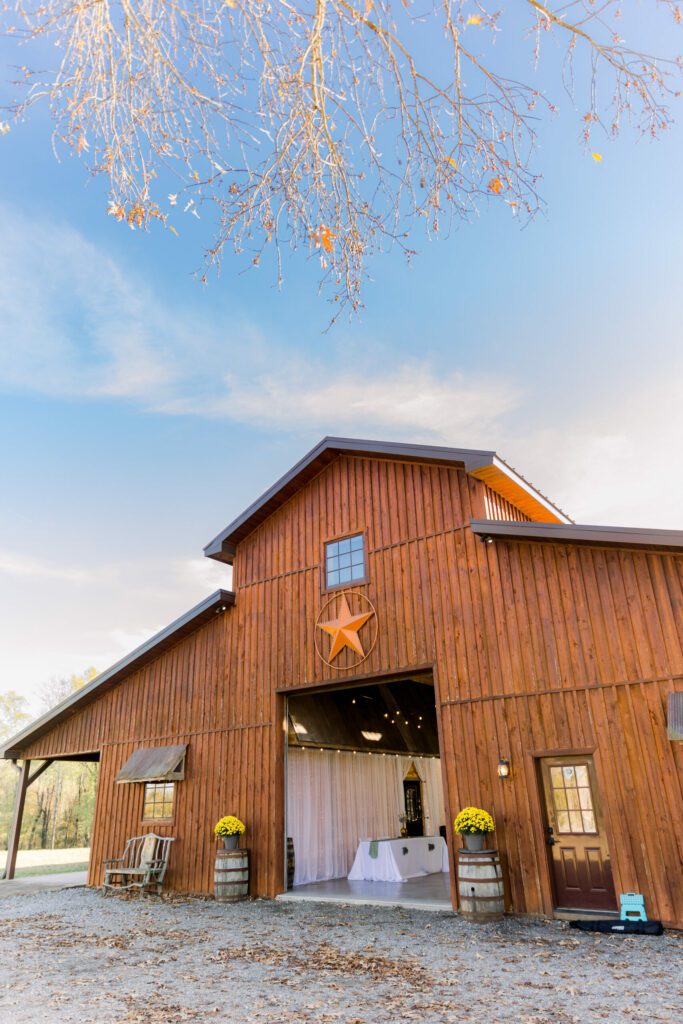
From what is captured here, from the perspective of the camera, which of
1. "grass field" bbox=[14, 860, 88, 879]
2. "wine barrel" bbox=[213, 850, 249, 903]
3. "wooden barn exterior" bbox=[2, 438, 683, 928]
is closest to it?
"wooden barn exterior" bbox=[2, 438, 683, 928]

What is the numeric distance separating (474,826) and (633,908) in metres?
1.80

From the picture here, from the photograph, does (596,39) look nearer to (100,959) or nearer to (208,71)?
(208,71)

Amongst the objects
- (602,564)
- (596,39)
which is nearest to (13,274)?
(596,39)

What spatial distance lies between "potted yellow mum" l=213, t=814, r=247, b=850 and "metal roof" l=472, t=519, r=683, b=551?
5.82 metres

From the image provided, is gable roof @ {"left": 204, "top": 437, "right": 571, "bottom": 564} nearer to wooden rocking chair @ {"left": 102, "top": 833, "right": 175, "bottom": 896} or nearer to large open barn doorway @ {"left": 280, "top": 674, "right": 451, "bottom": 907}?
large open barn doorway @ {"left": 280, "top": 674, "right": 451, "bottom": 907}

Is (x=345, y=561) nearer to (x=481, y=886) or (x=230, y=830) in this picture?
(x=230, y=830)

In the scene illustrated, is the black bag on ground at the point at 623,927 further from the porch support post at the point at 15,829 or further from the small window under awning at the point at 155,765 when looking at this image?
the porch support post at the point at 15,829

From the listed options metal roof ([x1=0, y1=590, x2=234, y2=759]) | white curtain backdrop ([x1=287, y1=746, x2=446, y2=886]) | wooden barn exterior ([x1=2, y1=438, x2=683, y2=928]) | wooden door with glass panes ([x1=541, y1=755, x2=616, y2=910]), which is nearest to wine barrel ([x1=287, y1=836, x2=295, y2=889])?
white curtain backdrop ([x1=287, y1=746, x2=446, y2=886])

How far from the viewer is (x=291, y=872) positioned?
10.8 metres

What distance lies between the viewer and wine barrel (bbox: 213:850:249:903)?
32.1ft

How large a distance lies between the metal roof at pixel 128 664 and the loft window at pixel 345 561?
209 centimetres

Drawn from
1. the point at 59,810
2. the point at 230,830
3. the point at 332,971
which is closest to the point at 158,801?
the point at 230,830

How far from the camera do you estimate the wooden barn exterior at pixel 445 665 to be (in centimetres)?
748

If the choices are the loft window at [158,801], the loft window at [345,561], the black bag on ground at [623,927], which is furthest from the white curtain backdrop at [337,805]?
the black bag on ground at [623,927]
